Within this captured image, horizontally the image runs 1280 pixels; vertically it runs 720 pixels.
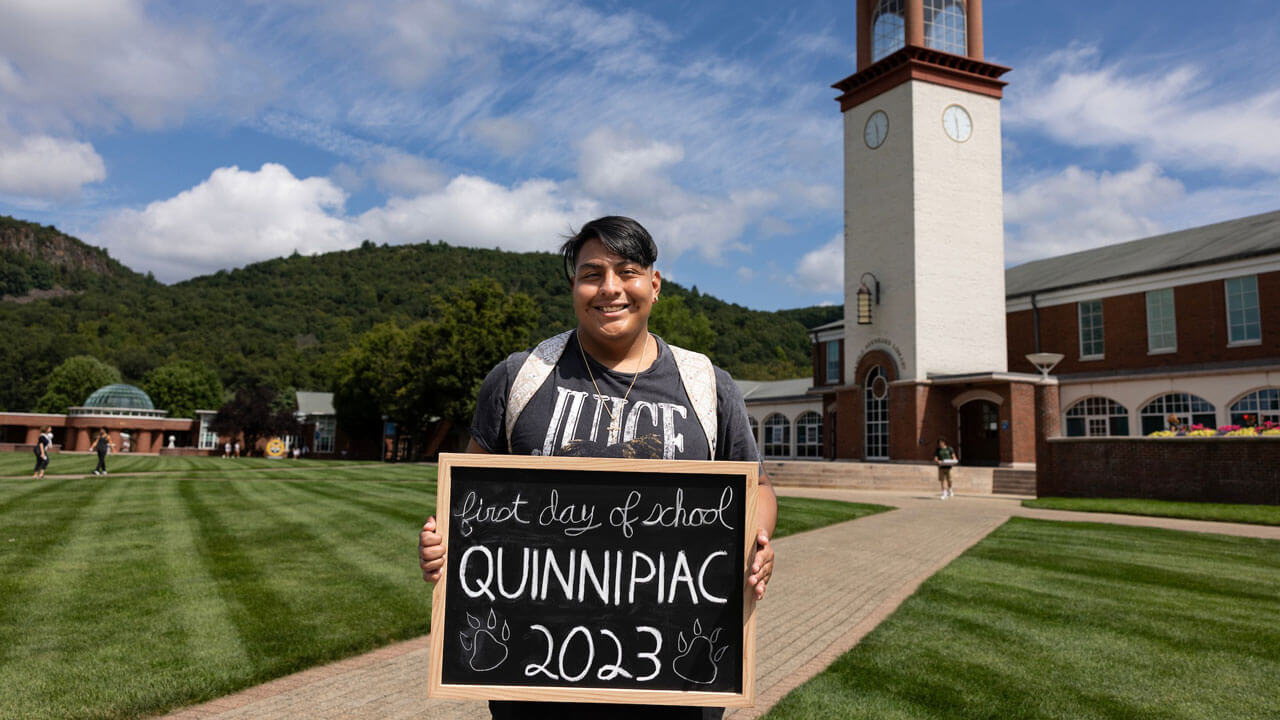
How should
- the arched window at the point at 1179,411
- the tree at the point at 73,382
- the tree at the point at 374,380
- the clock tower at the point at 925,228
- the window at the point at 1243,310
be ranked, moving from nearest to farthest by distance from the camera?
the window at the point at 1243,310 → the arched window at the point at 1179,411 → the clock tower at the point at 925,228 → the tree at the point at 374,380 → the tree at the point at 73,382

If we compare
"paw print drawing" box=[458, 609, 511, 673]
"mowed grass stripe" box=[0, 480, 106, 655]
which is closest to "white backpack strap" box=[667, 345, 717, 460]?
"paw print drawing" box=[458, 609, 511, 673]

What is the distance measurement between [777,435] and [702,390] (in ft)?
144

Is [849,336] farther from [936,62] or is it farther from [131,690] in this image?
[131,690]

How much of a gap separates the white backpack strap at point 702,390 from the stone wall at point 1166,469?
72.3 ft

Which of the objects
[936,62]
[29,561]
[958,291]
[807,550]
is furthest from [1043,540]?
[936,62]

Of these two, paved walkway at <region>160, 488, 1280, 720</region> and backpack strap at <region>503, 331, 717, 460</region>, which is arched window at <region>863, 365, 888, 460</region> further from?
backpack strap at <region>503, 331, 717, 460</region>

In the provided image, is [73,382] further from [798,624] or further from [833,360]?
[798,624]

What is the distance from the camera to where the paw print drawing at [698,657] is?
2377mm

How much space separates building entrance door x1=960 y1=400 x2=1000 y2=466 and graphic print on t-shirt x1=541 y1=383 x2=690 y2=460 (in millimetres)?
31247

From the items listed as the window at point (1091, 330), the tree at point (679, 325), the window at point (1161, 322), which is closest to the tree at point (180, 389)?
the tree at point (679, 325)

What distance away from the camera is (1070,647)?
243 inches

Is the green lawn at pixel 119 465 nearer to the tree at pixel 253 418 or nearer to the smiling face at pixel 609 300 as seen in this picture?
the tree at pixel 253 418

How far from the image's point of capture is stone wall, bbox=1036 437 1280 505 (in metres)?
18.9

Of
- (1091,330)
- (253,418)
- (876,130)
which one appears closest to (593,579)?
(876,130)
